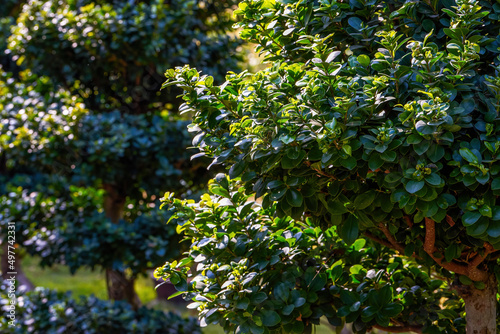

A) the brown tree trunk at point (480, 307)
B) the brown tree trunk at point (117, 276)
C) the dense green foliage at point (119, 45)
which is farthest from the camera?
the brown tree trunk at point (117, 276)

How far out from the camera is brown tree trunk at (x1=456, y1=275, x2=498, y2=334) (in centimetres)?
169

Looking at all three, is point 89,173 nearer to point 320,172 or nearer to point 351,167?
point 320,172

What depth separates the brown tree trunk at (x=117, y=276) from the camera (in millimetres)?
3635

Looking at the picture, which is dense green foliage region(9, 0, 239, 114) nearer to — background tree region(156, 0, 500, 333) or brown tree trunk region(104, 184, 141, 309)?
brown tree trunk region(104, 184, 141, 309)

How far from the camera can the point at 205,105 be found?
149 cm

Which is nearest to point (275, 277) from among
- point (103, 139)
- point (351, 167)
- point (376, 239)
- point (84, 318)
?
point (376, 239)

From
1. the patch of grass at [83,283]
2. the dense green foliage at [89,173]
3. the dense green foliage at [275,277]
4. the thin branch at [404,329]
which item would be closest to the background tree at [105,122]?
the dense green foliage at [89,173]

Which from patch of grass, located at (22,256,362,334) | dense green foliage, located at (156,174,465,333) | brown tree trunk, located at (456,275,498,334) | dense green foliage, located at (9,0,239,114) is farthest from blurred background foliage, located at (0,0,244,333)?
patch of grass, located at (22,256,362,334)

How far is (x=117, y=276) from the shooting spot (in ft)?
12.1

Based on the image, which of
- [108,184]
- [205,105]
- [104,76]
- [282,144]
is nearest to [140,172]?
[108,184]

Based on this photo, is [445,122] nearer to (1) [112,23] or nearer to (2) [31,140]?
(1) [112,23]

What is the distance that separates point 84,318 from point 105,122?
4.15 feet

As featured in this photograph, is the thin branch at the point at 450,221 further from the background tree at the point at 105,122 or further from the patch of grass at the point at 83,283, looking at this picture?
the patch of grass at the point at 83,283

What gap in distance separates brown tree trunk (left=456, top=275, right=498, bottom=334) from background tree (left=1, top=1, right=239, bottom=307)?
6.00 ft
